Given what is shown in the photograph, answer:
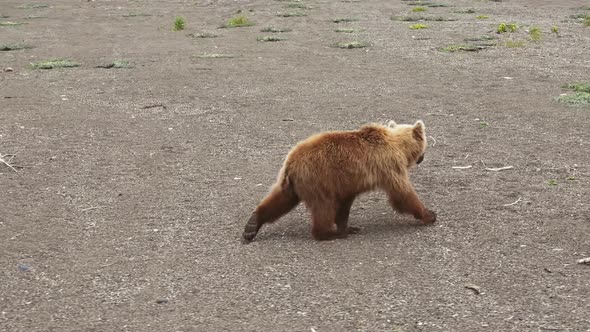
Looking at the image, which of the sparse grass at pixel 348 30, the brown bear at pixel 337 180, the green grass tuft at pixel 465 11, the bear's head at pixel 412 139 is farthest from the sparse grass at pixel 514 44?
the brown bear at pixel 337 180

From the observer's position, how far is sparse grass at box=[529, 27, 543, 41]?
16.1m

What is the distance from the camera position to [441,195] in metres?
6.78

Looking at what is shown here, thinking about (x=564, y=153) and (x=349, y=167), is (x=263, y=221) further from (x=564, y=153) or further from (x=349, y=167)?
(x=564, y=153)

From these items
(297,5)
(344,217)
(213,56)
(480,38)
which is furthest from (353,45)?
(344,217)

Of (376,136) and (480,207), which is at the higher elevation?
(376,136)

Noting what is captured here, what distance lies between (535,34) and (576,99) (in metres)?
6.43

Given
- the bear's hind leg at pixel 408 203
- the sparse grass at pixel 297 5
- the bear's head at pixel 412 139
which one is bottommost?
the sparse grass at pixel 297 5

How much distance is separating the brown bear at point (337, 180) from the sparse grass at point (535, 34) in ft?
36.7

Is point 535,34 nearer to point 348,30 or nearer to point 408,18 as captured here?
point 348,30

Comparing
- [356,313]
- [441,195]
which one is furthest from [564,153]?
[356,313]

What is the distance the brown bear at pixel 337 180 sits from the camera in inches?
225

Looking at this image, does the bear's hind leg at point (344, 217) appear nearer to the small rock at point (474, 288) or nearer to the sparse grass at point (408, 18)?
the small rock at point (474, 288)

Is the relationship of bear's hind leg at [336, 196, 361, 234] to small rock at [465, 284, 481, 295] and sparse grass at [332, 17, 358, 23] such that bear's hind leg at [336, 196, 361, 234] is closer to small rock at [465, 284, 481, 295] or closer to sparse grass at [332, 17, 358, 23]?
small rock at [465, 284, 481, 295]

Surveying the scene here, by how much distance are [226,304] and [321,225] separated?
1.27m
